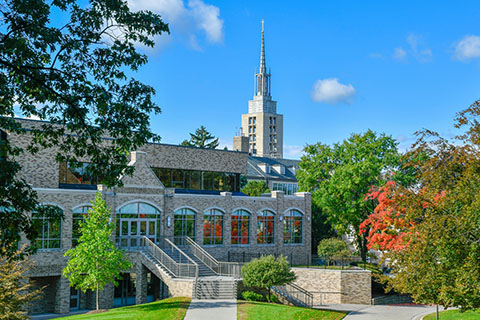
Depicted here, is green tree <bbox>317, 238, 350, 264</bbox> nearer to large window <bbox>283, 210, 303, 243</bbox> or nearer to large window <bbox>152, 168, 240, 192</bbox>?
large window <bbox>283, 210, 303, 243</bbox>

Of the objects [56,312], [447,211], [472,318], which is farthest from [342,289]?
[447,211]

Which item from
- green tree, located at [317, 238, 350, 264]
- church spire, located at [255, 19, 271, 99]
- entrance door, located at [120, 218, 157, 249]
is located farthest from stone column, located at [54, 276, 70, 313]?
church spire, located at [255, 19, 271, 99]

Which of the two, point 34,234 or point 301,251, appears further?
point 301,251

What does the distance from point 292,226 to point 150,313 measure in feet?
76.3

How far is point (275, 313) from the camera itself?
2681 centimetres

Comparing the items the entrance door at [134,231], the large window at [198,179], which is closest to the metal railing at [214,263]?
the entrance door at [134,231]

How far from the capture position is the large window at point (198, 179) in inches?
1726

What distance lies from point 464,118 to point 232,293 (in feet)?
60.3

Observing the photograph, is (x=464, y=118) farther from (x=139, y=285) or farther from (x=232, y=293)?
(x=139, y=285)

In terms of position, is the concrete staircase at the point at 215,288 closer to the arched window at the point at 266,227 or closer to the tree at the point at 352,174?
the arched window at the point at 266,227

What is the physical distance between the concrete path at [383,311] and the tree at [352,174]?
438 inches

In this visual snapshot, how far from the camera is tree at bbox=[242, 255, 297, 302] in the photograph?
30.6 metres

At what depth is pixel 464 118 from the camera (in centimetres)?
1756

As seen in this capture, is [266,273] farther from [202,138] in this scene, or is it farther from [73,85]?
[202,138]
